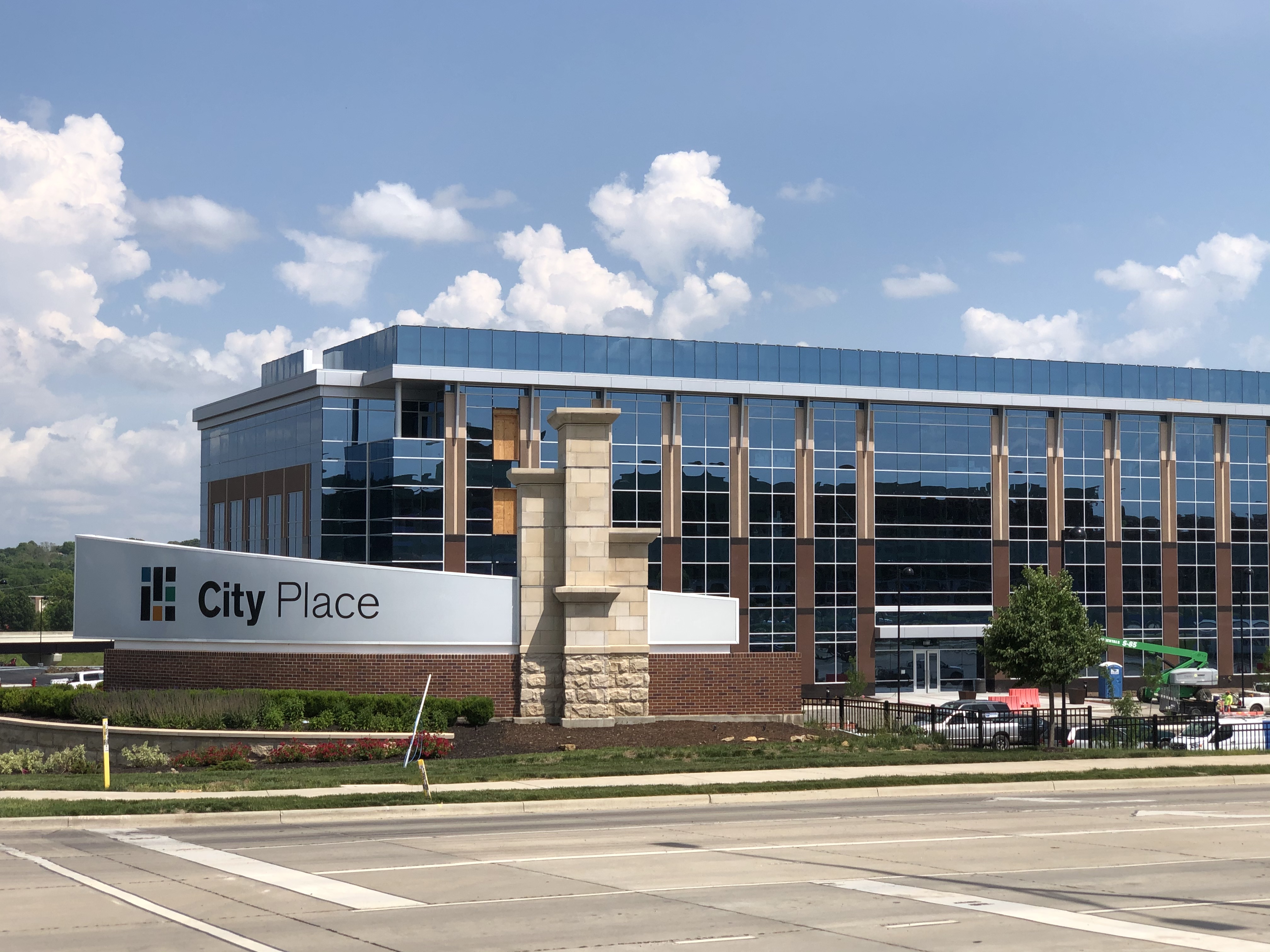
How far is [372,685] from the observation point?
3419cm

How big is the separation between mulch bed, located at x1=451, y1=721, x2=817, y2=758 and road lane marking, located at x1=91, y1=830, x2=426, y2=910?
487 inches

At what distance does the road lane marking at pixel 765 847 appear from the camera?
15562 millimetres

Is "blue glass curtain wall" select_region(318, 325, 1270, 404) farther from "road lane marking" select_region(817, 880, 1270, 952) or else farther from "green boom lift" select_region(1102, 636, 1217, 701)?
"road lane marking" select_region(817, 880, 1270, 952)

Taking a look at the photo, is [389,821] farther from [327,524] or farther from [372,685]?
[327,524]

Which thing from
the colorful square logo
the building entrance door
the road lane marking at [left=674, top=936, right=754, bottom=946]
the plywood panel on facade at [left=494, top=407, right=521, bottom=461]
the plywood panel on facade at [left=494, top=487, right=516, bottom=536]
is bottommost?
the building entrance door

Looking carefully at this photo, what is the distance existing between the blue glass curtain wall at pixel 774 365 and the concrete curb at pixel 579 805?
1612 inches

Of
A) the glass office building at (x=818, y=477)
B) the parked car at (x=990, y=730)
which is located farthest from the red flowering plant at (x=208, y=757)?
the glass office building at (x=818, y=477)

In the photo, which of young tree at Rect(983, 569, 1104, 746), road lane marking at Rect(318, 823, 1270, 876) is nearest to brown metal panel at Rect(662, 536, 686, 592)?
young tree at Rect(983, 569, 1104, 746)

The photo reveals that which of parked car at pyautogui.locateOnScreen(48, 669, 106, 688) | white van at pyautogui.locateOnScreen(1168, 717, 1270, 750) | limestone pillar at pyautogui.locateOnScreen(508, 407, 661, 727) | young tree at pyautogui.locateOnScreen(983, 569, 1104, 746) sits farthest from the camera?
parked car at pyautogui.locateOnScreen(48, 669, 106, 688)

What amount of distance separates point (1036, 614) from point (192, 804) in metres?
34.6

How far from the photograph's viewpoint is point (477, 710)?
3309 centimetres

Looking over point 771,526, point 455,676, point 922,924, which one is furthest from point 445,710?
point 771,526

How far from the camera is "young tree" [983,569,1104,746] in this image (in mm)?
47938

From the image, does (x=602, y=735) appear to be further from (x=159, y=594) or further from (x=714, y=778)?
(x=159, y=594)
